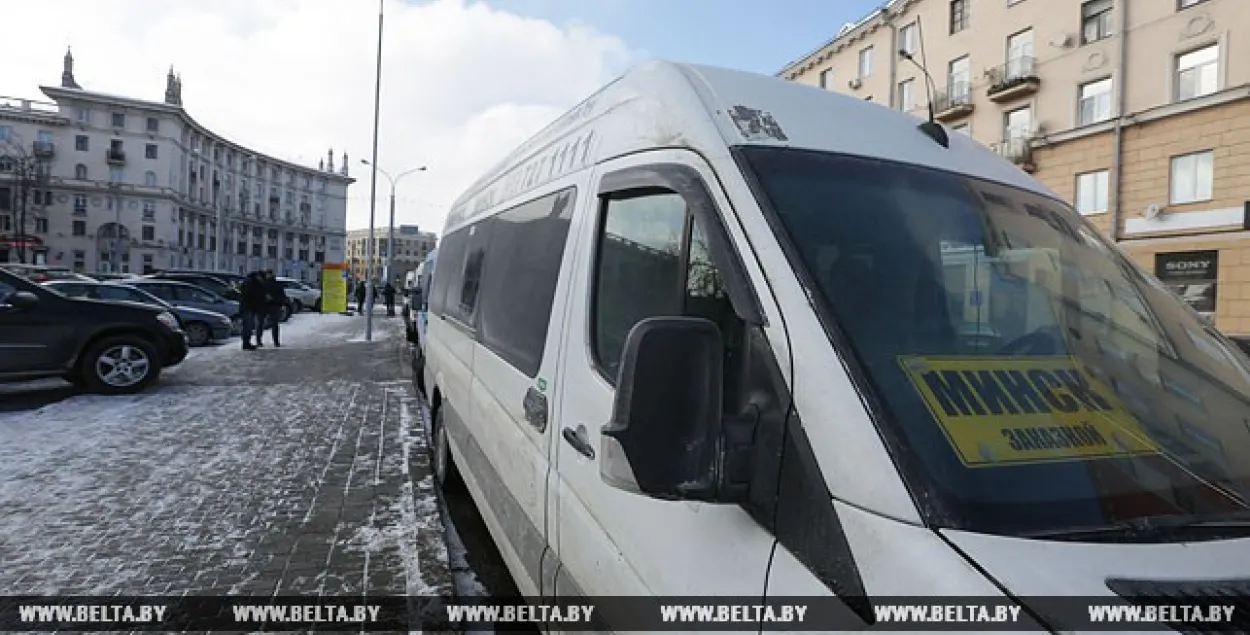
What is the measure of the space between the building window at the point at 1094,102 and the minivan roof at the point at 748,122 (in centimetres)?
2372

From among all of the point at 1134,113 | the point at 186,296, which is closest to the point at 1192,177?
the point at 1134,113

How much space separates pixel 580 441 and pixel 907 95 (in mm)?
31117

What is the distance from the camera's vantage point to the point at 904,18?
3050 cm

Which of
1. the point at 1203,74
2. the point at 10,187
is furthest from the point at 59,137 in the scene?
the point at 1203,74

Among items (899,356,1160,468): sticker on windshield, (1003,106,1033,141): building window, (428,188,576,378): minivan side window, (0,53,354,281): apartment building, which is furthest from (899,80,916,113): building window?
(0,53,354,281): apartment building

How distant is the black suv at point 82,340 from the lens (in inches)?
302

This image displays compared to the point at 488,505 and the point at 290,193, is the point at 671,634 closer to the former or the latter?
the point at 488,505

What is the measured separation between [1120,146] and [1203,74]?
8.17 feet

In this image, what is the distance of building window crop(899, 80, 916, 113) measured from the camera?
94.8 feet

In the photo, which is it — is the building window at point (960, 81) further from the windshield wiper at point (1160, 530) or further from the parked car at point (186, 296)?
the windshield wiper at point (1160, 530)

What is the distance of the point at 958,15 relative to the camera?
87.7ft

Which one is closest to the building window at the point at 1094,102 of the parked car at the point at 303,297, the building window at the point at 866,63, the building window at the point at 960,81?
the building window at the point at 960,81

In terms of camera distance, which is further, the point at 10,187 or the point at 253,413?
the point at 10,187

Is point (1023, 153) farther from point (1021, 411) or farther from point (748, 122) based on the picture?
point (1021, 411)
